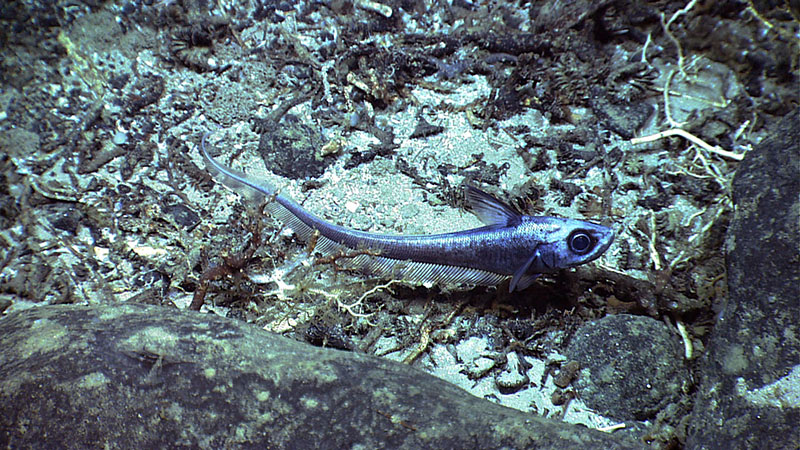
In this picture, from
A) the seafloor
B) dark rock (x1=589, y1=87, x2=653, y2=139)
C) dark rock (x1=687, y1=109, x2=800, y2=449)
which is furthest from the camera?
dark rock (x1=589, y1=87, x2=653, y2=139)

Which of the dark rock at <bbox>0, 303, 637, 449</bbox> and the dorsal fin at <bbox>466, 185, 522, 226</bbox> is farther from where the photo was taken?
the dorsal fin at <bbox>466, 185, 522, 226</bbox>

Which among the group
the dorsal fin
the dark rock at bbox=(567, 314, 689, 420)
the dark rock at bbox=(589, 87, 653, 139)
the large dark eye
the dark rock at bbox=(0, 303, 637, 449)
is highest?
the dark rock at bbox=(589, 87, 653, 139)

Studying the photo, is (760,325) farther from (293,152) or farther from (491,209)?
(293,152)

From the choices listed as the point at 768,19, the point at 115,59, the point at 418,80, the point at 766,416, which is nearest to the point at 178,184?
the point at 115,59

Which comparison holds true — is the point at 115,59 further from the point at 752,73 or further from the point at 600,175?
the point at 752,73

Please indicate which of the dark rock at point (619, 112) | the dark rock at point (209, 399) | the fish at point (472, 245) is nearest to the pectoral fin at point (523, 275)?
the fish at point (472, 245)

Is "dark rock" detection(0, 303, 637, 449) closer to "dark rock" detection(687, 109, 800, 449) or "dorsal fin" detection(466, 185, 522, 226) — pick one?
"dark rock" detection(687, 109, 800, 449)

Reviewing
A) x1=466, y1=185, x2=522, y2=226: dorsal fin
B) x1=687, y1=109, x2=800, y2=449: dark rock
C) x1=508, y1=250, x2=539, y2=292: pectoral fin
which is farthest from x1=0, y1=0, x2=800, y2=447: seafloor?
x1=466, y1=185, x2=522, y2=226: dorsal fin
